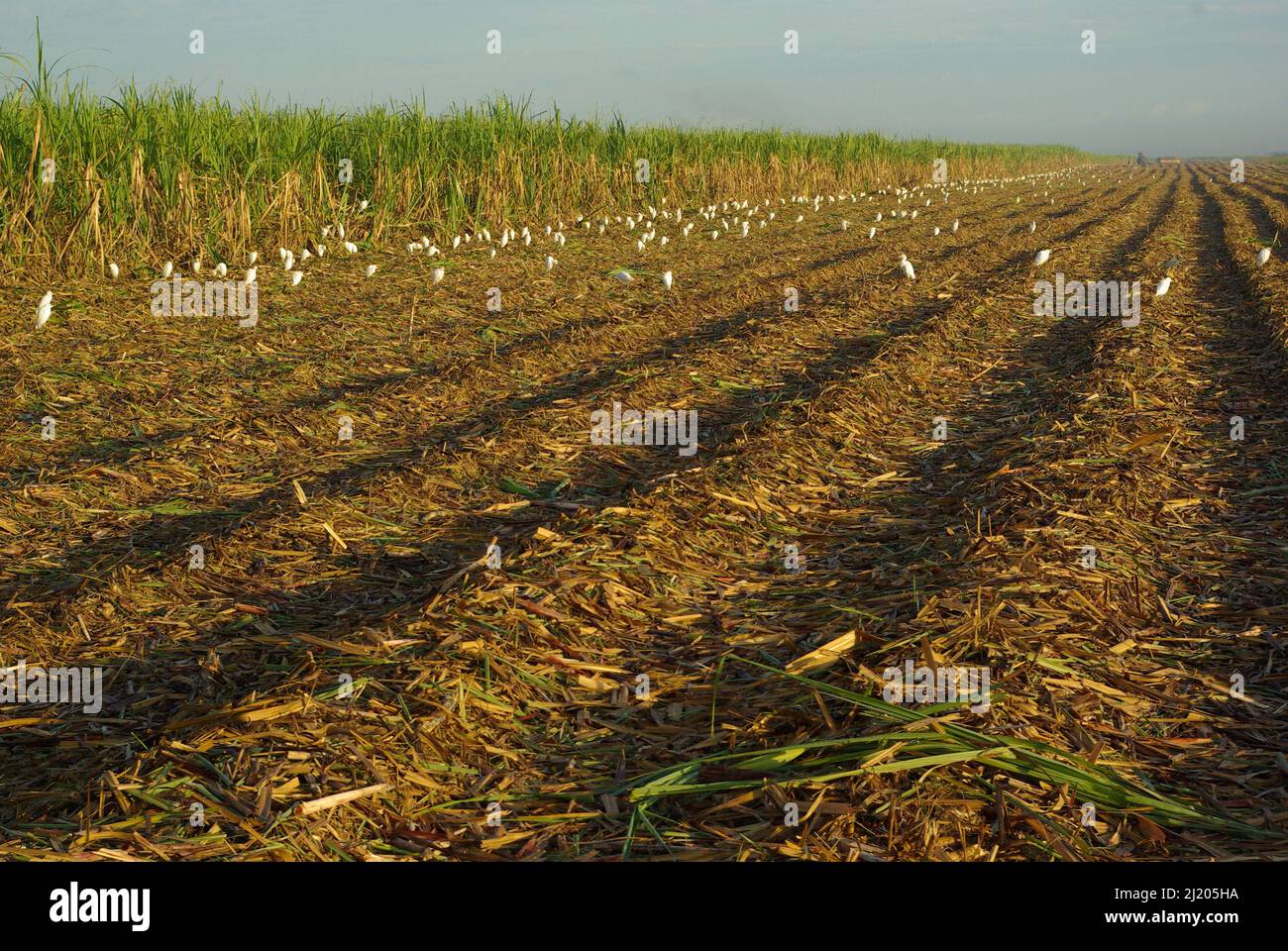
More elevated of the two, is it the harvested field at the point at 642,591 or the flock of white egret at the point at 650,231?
the flock of white egret at the point at 650,231

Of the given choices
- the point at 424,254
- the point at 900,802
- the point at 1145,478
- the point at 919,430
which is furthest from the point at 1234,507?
the point at 424,254

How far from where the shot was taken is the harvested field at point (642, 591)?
2807 millimetres

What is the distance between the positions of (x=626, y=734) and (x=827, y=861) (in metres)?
0.89

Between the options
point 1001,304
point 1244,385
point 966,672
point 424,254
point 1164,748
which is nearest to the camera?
point 1164,748

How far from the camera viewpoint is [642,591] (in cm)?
420

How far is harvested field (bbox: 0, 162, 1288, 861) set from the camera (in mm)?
2807

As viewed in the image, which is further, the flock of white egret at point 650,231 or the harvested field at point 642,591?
the flock of white egret at point 650,231

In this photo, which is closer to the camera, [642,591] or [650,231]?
[642,591]

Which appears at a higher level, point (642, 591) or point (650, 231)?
point (650, 231)

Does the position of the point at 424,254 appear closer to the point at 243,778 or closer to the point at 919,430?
the point at 919,430

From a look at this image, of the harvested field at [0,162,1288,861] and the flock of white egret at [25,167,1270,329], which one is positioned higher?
the flock of white egret at [25,167,1270,329]

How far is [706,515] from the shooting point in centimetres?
490

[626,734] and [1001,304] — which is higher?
[1001,304]

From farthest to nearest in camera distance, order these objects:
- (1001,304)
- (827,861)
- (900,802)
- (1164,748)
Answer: (1001,304), (1164,748), (900,802), (827,861)
